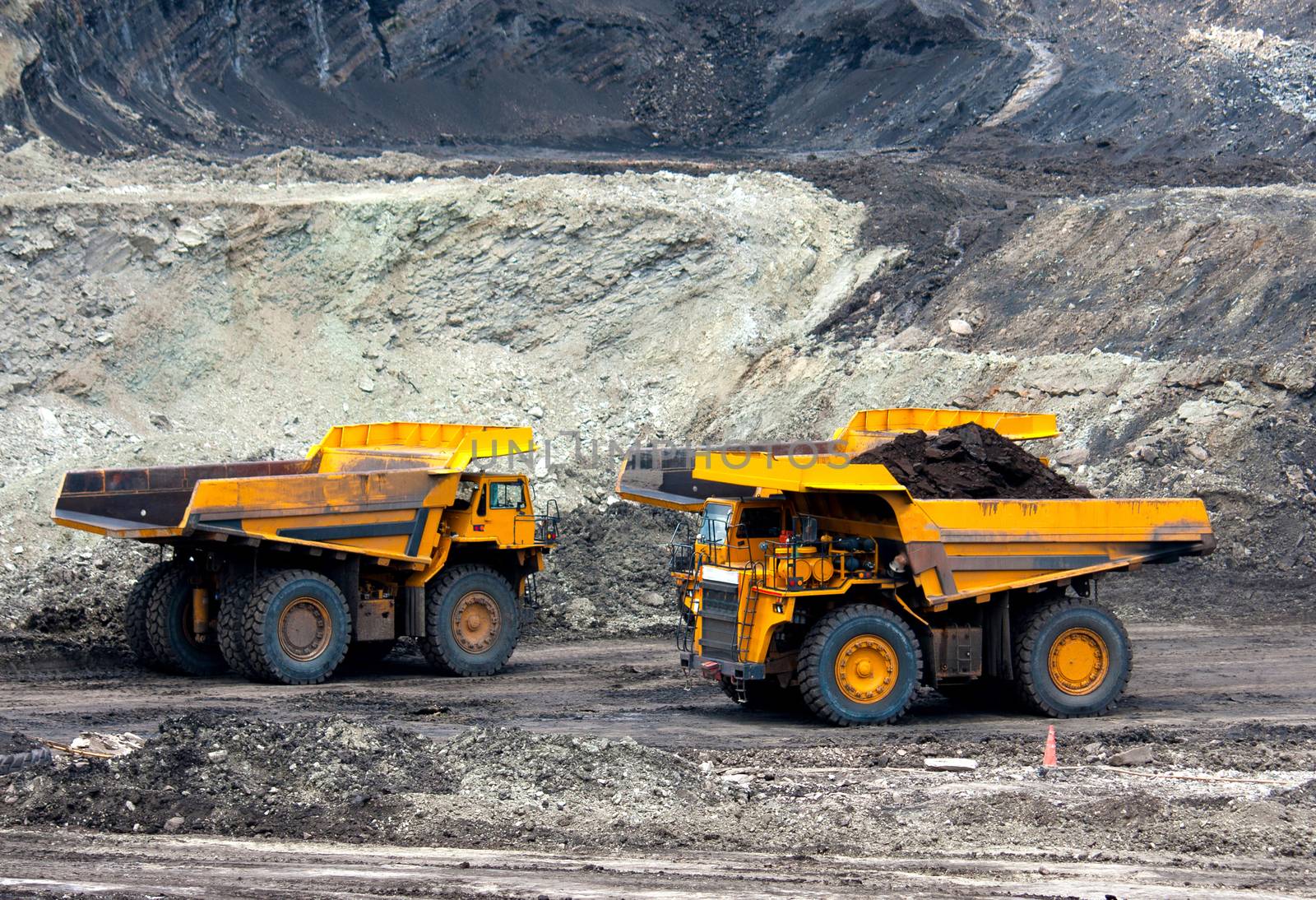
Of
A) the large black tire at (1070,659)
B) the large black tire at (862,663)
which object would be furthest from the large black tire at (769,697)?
the large black tire at (1070,659)

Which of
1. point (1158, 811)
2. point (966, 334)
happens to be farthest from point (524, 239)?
point (1158, 811)

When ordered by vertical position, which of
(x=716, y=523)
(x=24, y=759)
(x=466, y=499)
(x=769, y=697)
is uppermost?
(x=466, y=499)

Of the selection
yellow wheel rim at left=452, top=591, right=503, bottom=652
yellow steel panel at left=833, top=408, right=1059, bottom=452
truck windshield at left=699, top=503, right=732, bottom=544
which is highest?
yellow steel panel at left=833, top=408, right=1059, bottom=452

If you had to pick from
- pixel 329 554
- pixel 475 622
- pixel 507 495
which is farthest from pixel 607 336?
pixel 329 554

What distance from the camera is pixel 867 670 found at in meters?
11.7

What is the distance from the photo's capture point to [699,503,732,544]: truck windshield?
12.3 metres

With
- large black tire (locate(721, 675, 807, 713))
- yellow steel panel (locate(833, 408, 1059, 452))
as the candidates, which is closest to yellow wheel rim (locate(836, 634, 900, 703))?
large black tire (locate(721, 675, 807, 713))

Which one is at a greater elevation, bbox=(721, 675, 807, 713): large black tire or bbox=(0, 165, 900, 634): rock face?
bbox=(0, 165, 900, 634): rock face

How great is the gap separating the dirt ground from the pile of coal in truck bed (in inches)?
73.1

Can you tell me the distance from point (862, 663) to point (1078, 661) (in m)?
1.92

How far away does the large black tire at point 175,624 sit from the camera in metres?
14.7

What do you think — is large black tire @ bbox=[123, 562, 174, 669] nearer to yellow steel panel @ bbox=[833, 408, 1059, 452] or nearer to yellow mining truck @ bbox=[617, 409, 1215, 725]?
yellow mining truck @ bbox=[617, 409, 1215, 725]

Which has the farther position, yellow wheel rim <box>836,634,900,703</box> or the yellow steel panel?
the yellow steel panel

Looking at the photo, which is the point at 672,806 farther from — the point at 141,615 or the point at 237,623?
the point at 141,615
